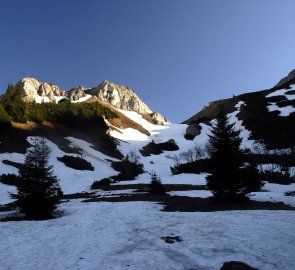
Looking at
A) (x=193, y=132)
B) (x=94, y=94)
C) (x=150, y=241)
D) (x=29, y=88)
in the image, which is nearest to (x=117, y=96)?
(x=94, y=94)

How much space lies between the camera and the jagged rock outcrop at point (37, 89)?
15175 cm

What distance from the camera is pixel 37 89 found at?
162125 mm

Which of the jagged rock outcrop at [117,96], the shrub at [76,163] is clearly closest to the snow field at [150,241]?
the shrub at [76,163]

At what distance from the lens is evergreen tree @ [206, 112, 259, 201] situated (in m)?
22.7

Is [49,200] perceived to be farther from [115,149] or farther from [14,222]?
Answer: [115,149]

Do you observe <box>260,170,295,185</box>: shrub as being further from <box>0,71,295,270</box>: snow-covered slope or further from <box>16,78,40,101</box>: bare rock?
<box>16,78,40,101</box>: bare rock

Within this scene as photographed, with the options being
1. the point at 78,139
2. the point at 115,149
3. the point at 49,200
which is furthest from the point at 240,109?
the point at 49,200

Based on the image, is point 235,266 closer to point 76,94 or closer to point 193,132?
point 193,132

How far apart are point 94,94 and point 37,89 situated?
3255cm

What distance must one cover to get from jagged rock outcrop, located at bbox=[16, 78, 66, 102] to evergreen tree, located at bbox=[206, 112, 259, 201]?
139 metres

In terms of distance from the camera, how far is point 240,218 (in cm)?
1619

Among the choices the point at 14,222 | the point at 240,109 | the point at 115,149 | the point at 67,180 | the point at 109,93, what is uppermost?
the point at 109,93

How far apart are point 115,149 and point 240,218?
66.5 meters

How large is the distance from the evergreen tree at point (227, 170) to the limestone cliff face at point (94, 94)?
125 m
